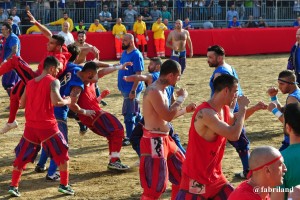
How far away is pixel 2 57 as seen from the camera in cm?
1641

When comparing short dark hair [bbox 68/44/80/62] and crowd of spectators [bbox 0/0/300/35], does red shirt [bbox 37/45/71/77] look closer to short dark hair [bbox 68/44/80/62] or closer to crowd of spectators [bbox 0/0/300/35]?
short dark hair [bbox 68/44/80/62]

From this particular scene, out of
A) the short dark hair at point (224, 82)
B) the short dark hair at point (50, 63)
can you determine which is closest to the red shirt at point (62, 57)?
the short dark hair at point (50, 63)

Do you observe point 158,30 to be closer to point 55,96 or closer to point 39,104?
point 39,104

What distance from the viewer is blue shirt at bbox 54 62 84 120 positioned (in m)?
10.7

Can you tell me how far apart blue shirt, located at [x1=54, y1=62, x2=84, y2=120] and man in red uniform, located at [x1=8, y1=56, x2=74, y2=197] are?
97cm

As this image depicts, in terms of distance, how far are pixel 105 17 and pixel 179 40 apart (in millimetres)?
12657

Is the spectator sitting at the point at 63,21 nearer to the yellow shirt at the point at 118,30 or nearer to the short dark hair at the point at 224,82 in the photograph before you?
the yellow shirt at the point at 118,30

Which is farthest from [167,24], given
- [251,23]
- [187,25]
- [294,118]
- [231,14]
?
[294,118]

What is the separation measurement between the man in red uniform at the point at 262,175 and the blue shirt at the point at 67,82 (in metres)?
5.74

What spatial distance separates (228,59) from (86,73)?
19.8 meters

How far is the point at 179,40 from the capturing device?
71.2 feet

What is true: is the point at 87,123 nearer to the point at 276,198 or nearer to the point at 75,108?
the point at 75,108

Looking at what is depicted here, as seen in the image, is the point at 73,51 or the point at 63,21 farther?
the point at 63,21

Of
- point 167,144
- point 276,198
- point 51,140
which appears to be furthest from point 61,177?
point 276,198
